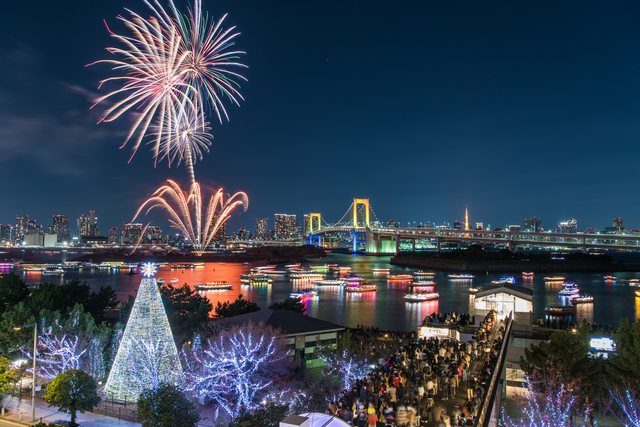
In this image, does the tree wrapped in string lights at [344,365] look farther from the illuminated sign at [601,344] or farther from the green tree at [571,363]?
the illuminated sign at [601,344]

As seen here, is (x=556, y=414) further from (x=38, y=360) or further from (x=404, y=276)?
(x=404, y=276)

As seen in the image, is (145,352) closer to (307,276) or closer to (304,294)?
(304,294)

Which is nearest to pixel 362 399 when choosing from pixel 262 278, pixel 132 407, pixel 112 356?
pixel 132 407

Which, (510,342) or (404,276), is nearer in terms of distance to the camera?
(510,342)

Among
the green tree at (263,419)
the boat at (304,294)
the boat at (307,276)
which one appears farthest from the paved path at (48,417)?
the boat at (307,276)

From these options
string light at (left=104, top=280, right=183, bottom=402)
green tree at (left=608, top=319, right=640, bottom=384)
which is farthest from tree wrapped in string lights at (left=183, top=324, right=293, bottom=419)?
green tree at (left=608, top=319, right=640, bottom=384)

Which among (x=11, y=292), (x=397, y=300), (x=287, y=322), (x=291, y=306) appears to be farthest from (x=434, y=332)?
(x=397, y=300)
